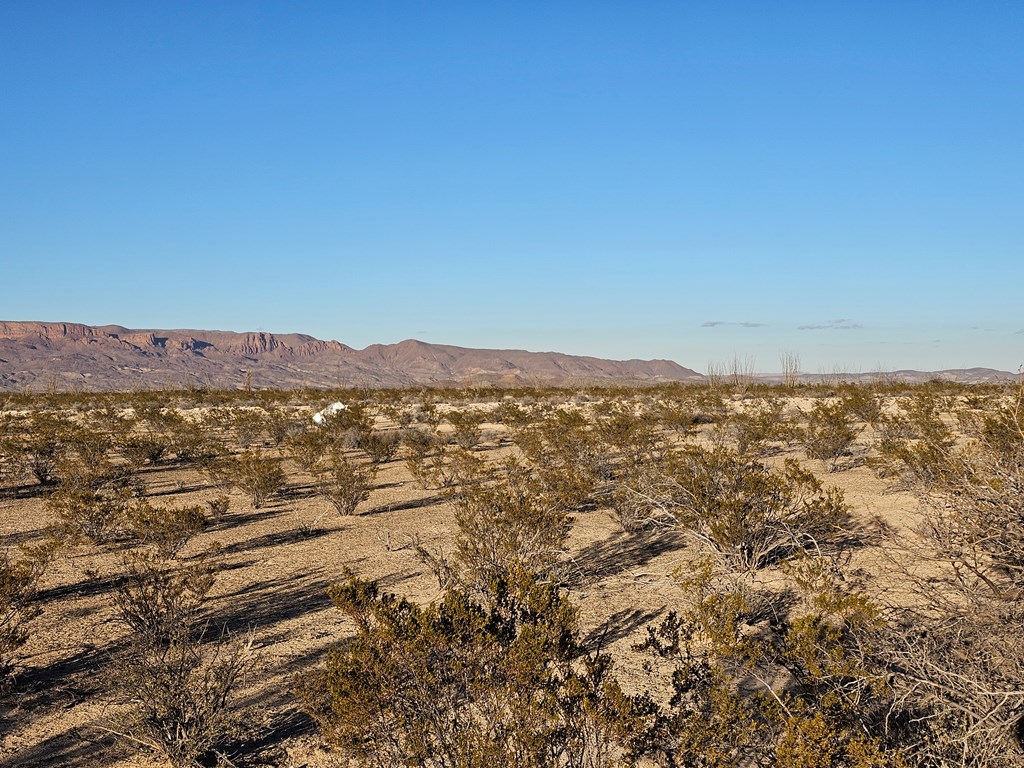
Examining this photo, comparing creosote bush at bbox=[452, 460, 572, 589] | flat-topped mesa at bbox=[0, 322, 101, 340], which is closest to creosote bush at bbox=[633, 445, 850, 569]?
creosote bush at bbox=[452, 460, 572, 589]

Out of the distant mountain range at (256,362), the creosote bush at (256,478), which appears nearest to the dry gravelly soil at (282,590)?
the creosote bush at (256,478)

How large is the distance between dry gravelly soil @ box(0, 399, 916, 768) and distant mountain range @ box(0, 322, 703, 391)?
102 meters

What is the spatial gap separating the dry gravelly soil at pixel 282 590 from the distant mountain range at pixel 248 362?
4015 inches

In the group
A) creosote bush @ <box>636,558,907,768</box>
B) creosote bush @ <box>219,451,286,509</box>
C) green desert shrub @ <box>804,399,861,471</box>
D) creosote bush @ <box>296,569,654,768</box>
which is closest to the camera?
creosote bush @ <box>636,558,907,768</box>

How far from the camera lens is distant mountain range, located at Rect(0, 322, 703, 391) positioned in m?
127

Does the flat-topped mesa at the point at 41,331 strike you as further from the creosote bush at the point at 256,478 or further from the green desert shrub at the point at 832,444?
the green desert shrub at the point at 832,444

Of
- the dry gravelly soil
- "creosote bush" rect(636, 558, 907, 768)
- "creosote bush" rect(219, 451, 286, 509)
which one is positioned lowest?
the dry gravelly soil

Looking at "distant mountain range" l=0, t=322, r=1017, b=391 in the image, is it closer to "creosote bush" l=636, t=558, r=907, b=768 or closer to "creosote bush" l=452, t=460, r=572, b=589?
"creosote bush" l=452, t=460, r=572, b=589

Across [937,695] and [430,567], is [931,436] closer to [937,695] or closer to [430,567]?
[430,567]

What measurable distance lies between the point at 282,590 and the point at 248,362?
168276 millimetres

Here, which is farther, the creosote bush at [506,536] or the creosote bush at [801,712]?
the creosote bush at [506,536]

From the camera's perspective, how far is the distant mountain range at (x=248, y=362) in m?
127

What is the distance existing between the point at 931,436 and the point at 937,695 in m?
12.9

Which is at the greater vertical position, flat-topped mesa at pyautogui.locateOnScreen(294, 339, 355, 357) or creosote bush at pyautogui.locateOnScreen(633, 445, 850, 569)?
flat-topped mesa at pyautogui.locateOnScreen(294, 339, 355, 357)
